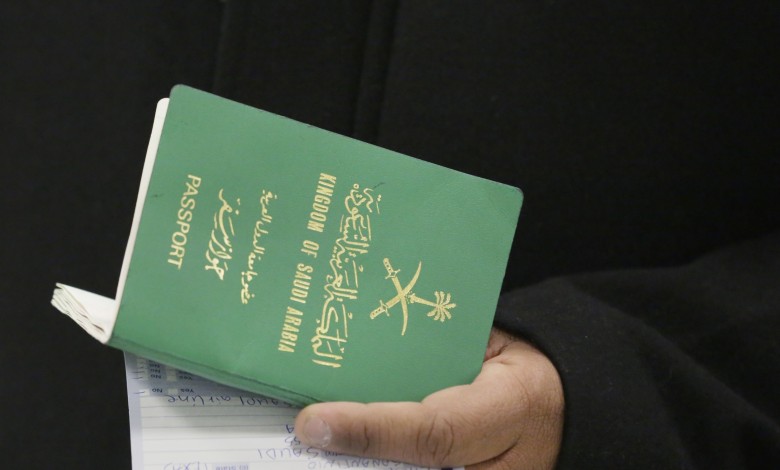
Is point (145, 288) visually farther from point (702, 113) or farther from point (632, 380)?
point (702, 113)

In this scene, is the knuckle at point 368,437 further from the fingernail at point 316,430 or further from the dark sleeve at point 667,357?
the dark sleeve at point 667,357

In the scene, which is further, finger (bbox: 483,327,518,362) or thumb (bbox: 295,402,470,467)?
finger (bbox: 483,327,518,362)

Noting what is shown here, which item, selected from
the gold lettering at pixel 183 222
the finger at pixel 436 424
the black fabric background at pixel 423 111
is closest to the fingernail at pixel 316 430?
the finger at pixel 436 424

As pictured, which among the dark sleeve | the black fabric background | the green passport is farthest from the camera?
the black fabric background

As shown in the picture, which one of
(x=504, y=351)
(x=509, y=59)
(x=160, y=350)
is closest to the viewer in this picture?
(x=160, y=350)

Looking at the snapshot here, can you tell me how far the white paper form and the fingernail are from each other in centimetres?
3

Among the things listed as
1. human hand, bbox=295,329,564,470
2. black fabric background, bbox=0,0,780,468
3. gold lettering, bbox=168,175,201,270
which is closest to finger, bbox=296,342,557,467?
human hand, bbox=295,329,564,470

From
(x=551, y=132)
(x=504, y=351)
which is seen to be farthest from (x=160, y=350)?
(x=551, y=132)

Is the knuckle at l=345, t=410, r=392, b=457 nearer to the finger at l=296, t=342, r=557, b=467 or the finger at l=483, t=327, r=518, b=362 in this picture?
the finger at l=296, t=342, r=557, b=467

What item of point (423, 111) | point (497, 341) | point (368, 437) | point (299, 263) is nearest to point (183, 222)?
point (299, 263)

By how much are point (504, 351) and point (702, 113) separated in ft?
1.45

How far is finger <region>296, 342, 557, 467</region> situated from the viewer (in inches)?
20.1

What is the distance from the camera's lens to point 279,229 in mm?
521

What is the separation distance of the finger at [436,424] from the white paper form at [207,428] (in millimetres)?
24
